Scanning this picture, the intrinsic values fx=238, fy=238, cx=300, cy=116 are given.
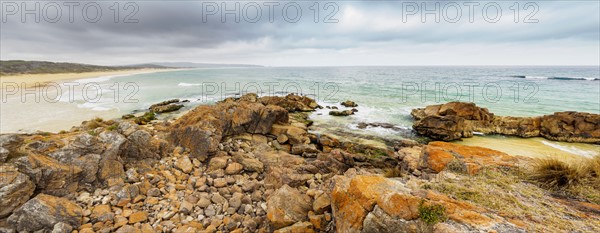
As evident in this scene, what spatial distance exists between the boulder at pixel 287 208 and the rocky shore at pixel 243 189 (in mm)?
28

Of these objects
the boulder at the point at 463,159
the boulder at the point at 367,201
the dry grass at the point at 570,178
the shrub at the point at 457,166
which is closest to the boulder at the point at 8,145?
the boulder at the point at 367,201

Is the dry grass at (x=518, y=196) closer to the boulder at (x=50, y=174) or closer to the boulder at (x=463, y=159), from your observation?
the boulder at (x=463, y=159)

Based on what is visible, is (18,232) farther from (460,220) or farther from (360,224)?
(460,220)

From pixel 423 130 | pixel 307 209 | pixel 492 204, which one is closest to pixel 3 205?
pixel 307 209

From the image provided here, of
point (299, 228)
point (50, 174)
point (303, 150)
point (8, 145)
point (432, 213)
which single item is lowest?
point (299, 228)

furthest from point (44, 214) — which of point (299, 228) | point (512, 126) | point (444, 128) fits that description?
point (512, 126)

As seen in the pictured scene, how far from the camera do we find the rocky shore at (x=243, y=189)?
442cm

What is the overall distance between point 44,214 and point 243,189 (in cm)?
491

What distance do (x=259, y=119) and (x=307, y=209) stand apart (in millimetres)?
8652

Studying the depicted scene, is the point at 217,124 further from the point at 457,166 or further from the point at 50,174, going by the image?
the point at 457,166

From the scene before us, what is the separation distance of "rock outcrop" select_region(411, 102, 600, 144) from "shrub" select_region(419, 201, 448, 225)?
1598 centimetres

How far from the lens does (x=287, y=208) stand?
251 inches

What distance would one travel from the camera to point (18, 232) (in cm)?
561

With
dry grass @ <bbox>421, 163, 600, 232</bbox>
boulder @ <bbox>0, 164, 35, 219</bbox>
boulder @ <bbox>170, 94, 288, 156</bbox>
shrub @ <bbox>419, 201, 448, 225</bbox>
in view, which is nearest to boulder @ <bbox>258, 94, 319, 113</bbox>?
boulder @ <bbox>170, 94, 288, 156</bbox>
